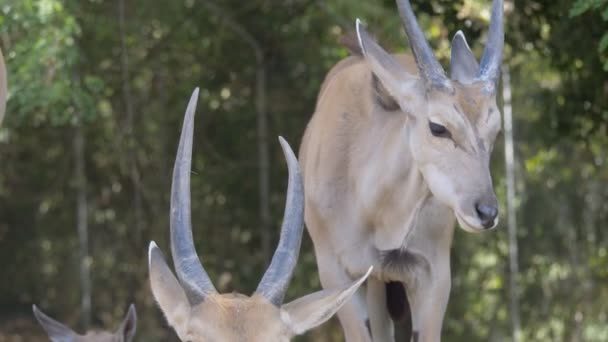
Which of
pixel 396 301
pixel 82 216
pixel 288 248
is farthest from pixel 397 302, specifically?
pixel 82 216

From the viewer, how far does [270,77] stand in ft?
39.3

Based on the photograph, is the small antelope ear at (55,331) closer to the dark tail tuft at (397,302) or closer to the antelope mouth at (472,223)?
the dark tail tuft at (397,302)

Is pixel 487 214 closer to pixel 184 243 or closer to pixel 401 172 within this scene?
pixel 401 172

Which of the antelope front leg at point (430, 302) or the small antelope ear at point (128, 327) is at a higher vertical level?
the antelope front leg at point (430, 302)

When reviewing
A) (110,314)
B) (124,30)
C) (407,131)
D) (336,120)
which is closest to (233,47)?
(124,30)

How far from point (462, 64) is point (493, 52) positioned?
158 mm

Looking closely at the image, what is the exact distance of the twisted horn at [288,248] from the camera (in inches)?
220

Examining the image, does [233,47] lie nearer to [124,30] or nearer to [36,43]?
[124,30]

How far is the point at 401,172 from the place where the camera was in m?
6.68

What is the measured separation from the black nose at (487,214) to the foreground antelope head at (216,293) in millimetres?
616

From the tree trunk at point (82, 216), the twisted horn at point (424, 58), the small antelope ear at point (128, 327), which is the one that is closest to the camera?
the twisted horn at point (424, 58)

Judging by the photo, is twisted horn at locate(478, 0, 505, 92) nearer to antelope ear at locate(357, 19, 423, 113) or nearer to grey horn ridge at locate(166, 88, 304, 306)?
antelope ear at locate(357, 19, 423, 113)

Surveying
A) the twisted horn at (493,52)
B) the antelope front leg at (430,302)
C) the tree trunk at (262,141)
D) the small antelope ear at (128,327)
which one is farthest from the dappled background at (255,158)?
the twisted horn at (493,52)

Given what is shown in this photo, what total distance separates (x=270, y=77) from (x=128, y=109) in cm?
122
